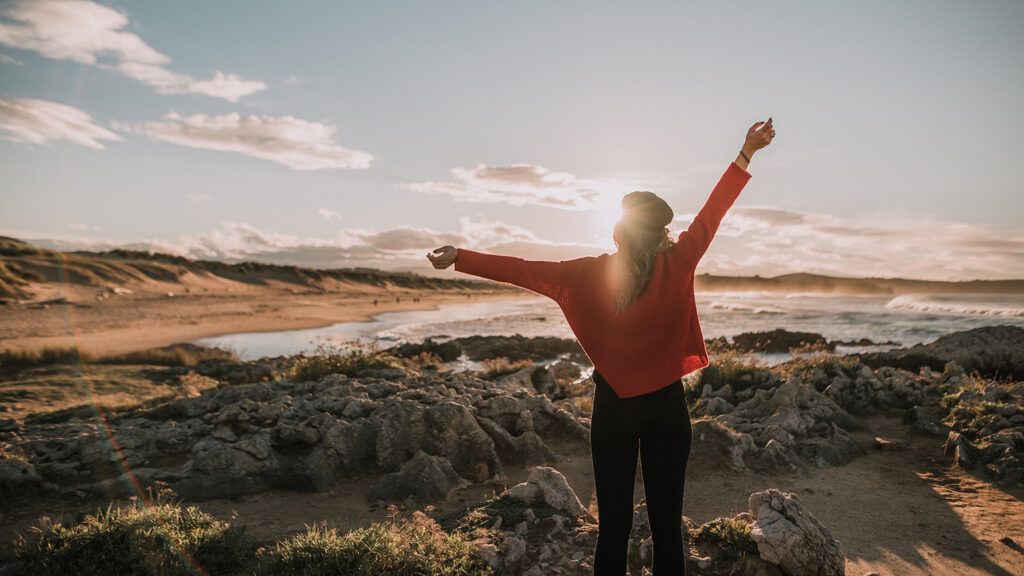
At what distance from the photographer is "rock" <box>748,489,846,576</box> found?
430 cm

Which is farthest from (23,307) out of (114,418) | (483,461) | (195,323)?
(483,461)

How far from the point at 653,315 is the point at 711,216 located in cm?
60

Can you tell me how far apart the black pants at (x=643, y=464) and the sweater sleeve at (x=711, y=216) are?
716 mm

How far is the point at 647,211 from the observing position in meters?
2.77

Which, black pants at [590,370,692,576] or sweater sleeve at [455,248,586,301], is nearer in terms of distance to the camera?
black pants at [590,370,692,576]

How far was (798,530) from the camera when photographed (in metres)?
4.42

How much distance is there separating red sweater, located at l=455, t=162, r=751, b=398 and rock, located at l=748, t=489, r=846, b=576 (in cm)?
225

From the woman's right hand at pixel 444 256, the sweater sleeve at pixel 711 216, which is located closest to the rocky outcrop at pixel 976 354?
the sweater sleeve at pixel 711 216

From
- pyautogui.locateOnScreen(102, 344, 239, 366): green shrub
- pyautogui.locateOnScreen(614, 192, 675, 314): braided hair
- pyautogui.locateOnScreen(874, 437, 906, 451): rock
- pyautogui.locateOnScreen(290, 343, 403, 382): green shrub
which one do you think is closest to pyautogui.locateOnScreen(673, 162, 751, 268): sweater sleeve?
pyautogui.locateOnScreen(614, 192, 675, 314): braided hair

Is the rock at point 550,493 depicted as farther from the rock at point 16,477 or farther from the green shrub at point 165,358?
the green shrub at point 165,358

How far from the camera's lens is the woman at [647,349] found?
2.83 meters

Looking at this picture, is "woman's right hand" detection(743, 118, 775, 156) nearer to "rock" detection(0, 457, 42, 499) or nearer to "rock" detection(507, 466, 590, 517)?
"rock" detection(507, 466, 590, 517)

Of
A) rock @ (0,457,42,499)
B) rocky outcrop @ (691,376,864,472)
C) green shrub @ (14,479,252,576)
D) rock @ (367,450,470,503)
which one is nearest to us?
green shrub @ (14,479,252,576)

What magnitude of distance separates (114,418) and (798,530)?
988 centimetres
